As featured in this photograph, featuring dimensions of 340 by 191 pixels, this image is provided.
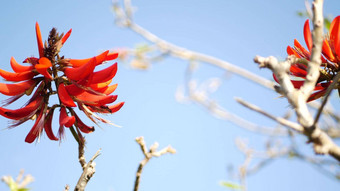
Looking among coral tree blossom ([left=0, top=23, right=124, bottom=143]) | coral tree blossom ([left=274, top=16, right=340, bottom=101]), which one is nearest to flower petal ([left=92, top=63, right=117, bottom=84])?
coral tree blossom ([left=0, top=23, right=124, bottom=143])

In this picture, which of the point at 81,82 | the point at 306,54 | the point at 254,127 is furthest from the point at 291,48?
the point at 254,127

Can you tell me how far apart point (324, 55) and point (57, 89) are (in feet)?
2.68

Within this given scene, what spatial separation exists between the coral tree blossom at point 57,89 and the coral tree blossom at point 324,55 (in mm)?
533

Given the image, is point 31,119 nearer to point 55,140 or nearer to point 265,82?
point 55,140

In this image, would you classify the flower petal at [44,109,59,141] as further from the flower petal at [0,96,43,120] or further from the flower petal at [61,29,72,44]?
the flower petal at [61,29,72,44]

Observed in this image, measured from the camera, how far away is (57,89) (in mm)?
1150

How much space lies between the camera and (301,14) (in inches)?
73.2

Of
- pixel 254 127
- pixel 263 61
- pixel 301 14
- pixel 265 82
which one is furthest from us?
pixel 254 127

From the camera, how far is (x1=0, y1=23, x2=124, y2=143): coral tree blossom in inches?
43.0

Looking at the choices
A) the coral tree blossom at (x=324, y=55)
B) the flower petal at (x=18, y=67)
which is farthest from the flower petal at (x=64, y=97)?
the coral tree blossom at (x=324, y=55)

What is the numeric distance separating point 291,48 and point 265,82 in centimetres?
240

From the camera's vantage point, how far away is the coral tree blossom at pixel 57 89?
109 centimetres

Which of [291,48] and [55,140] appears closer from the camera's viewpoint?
[291,48]

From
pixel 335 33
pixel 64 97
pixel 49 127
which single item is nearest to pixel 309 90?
pixel 335 33
